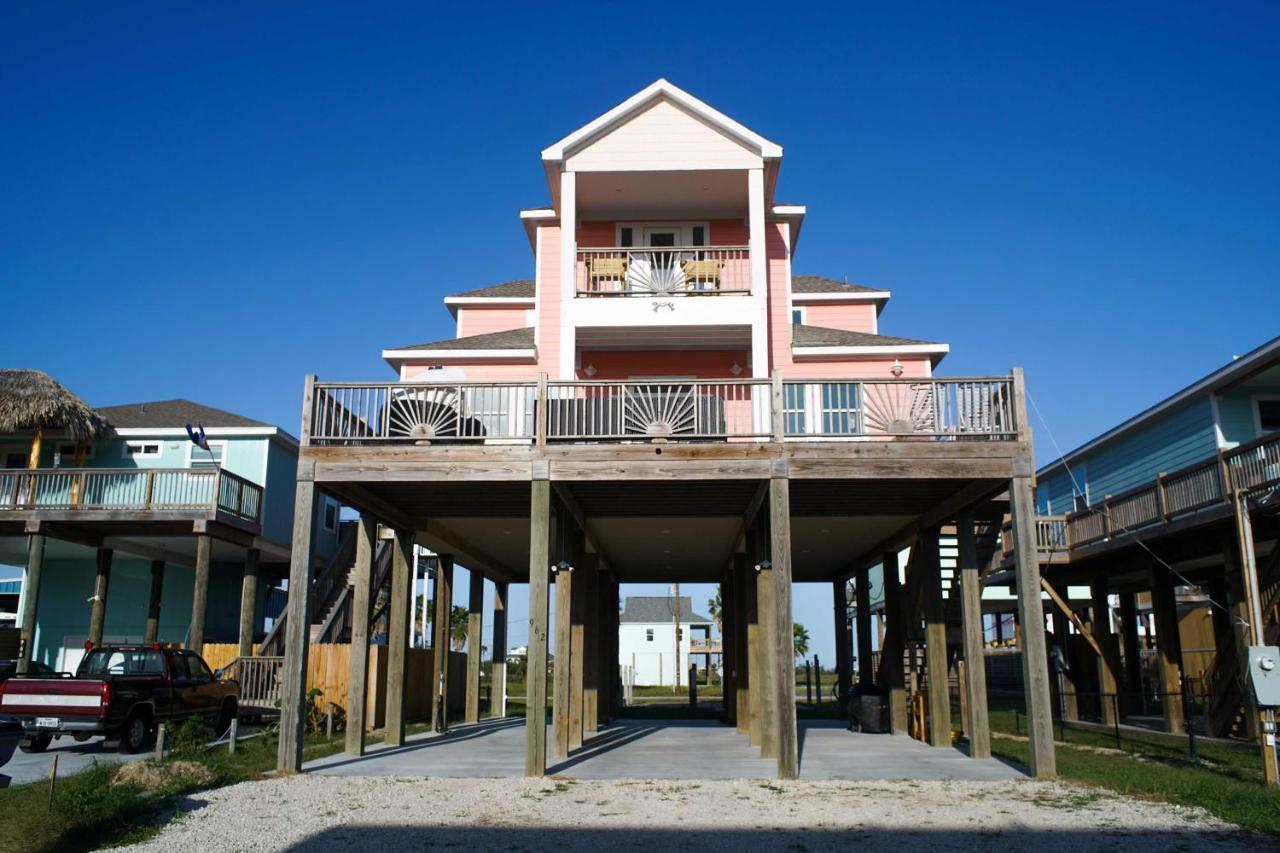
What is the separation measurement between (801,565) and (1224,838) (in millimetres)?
14523

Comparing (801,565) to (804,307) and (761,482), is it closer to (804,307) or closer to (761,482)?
(804,307)

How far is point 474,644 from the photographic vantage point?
78.3 feet

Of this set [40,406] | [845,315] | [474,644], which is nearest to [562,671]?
[474,644]

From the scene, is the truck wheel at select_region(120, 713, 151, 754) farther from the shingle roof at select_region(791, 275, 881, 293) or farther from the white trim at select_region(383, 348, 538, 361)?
the shingle roof at select_region(791, 275, 881, 293)

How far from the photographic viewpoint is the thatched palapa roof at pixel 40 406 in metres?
25.3

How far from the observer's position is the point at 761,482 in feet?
45.7

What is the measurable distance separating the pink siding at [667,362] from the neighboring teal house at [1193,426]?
30.7 ft

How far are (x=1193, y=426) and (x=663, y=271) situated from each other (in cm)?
1271

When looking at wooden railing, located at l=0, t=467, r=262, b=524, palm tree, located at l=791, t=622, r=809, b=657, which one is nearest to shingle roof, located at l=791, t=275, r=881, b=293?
wooden railing, located at l=0, t=467, r=262, b=524

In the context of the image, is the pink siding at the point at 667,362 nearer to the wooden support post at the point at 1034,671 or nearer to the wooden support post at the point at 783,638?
the wooden support post at the point at 783,638

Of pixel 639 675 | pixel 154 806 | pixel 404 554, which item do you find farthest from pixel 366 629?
pixel 639 675

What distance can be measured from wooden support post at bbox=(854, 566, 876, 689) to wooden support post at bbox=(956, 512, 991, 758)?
675 centimetres

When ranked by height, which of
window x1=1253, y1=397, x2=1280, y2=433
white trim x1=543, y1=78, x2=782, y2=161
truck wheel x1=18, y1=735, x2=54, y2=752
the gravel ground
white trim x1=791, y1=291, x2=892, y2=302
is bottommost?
the gravel ground

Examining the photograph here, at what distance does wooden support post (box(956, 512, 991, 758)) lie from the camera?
46.0 ft
